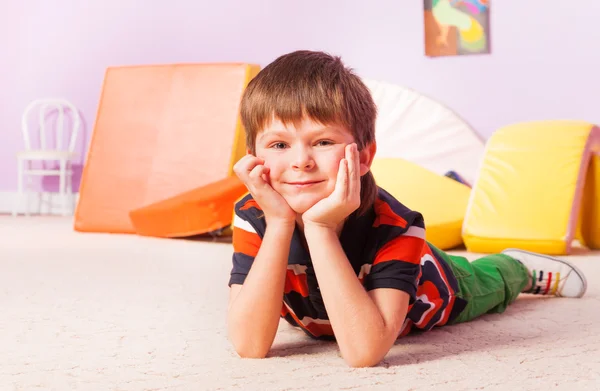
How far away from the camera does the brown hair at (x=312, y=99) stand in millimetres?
926

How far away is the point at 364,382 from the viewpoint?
86 centimetres

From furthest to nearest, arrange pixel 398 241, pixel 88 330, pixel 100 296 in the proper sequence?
1. pixel 100 296
2. pixel 88 330
3. pixel 398 241

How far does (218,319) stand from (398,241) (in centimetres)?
47

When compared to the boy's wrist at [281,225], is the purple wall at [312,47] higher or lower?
higher

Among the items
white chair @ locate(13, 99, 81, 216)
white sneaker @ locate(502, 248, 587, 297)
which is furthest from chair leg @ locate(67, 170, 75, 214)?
white sneaker @ locate(502, 248, 587, 297)

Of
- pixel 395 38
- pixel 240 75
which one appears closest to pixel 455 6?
pixel 395 38

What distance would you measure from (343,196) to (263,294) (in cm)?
18

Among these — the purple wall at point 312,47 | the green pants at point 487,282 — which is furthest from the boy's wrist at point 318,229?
the purple wall at point 312,47

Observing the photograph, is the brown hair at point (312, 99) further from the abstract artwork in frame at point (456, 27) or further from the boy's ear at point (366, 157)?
the abstract artwork in frame at point (456, 27)

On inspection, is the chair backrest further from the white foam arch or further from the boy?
the boy

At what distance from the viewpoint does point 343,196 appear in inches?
34.9

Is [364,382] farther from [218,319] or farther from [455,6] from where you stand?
[455,6]

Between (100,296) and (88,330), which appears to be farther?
(100,296)

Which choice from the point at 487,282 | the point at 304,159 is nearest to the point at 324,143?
the point at 304,159
